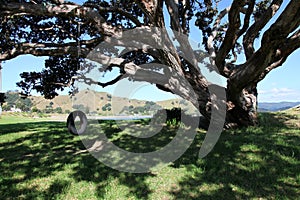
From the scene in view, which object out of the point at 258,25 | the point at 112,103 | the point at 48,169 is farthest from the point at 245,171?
the point at 112,103

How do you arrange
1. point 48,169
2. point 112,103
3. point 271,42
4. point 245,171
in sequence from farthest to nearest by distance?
1. point 112,103
2. point 271,42
3. point 48,169
4. point 245,171

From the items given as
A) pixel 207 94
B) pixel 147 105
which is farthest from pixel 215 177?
pixel 147 105

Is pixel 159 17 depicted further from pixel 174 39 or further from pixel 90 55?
pixel 90 55

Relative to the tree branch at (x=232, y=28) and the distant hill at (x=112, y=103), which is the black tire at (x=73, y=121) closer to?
the distant hill at (x=112, y=103)

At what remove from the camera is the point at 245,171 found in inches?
180

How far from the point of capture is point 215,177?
4402mm

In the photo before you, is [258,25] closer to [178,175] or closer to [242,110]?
[242,110]

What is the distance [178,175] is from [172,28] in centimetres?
670

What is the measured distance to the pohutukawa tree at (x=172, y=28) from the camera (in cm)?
668

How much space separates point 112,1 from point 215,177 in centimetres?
947

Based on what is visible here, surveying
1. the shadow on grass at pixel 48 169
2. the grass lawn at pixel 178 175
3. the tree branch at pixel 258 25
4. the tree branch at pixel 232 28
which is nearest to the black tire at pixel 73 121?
the shadow on grass at pixel 48 169

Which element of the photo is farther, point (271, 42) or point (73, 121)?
point (73, 121)

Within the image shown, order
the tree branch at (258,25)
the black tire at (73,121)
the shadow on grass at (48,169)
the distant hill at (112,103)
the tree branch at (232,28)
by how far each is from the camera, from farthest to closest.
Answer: the distant hill at (112,103)
the black tire at (73,121)
the tree branch at (258,25)
the tree branch at (232,28)
the shadow on grass at (48,169)

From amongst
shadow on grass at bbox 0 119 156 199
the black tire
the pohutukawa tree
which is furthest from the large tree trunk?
the black tire
